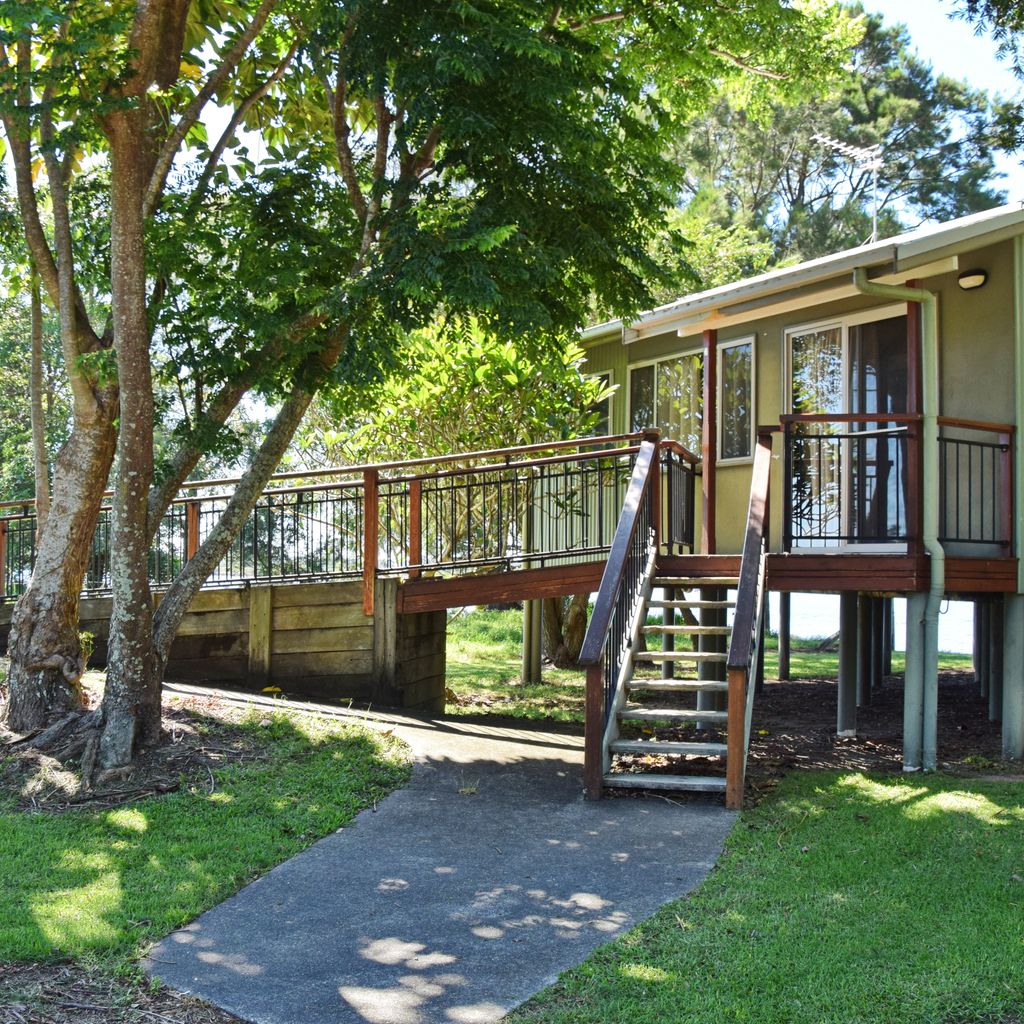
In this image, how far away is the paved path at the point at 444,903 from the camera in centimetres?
453

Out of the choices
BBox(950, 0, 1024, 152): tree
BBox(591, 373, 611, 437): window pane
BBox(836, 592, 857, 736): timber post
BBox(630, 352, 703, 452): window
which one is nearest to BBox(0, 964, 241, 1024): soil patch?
BBox(836, 592, 857, 736): timber post

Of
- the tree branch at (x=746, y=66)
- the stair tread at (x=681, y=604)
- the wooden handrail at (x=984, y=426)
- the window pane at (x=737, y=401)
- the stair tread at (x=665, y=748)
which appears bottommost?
the stair tread at (x=665, y=748)

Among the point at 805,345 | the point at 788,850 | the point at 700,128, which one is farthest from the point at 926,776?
the point at 700,128

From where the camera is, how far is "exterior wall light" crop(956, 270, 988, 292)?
9.73 metres

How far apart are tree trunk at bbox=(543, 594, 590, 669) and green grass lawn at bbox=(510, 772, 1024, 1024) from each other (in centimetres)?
1038

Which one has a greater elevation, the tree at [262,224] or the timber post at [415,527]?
the tree at [262,224]

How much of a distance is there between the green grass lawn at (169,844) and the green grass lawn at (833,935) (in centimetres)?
213

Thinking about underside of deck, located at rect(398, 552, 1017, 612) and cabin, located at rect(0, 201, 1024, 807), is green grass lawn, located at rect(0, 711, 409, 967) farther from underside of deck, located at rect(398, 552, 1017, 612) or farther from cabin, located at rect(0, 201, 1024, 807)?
underside of deck, located at rect(398, 552, 1017, 612)

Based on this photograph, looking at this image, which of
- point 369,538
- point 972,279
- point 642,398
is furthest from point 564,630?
point 972,279

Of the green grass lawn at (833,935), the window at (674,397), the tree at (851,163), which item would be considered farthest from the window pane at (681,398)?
the tree at (851,163)

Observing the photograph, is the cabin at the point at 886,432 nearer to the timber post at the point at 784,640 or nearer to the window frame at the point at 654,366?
the window frame at the point at 654,366

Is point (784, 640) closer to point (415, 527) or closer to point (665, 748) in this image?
point (415, 527)

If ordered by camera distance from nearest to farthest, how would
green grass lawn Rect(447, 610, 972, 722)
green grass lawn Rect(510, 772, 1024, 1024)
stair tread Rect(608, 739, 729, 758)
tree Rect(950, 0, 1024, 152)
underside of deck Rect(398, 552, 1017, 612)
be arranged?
green grass lawn Rect(510, 772, 1024, 1024) < stair tread Rect(608, 739, 729, 758) < underside of deck Rect(398, 552, 1017, 612) < tree Rect(950, 0, 1024, 152) < green grass lawn Rect(447, 610, 972, 722)

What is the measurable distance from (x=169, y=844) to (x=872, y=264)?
658 centimetres
